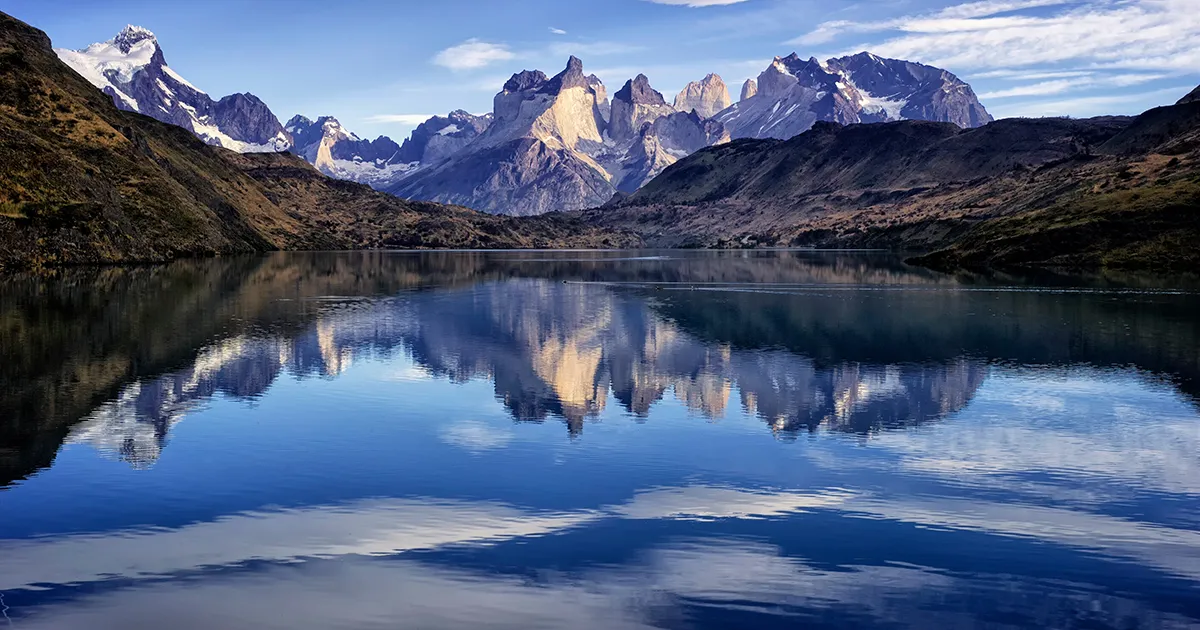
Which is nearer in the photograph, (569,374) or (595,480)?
(595,480)

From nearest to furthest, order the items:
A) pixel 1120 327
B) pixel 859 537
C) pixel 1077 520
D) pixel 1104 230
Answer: pixel 859 537 < pixel 1077 520 < pixel 1120 327 < pixel 1104 230

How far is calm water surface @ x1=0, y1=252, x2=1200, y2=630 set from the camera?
21.8 metres

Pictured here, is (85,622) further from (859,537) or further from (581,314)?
(581,314)

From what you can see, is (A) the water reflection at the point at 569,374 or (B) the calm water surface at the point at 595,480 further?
(A) the water reflection at the point at 569,374

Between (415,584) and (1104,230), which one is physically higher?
(1104,230)

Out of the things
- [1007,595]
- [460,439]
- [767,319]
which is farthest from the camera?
[767,319]

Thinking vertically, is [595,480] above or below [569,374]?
below

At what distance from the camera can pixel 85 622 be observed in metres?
20.2

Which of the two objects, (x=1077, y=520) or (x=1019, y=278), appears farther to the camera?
(x=1019, y=278)

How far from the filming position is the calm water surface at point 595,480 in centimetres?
2184

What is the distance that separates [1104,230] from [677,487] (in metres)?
186

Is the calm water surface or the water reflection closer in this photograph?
the calm water surface

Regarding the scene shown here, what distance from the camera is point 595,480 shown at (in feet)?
109

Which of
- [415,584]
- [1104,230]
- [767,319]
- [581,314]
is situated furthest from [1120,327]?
[1104,230]
